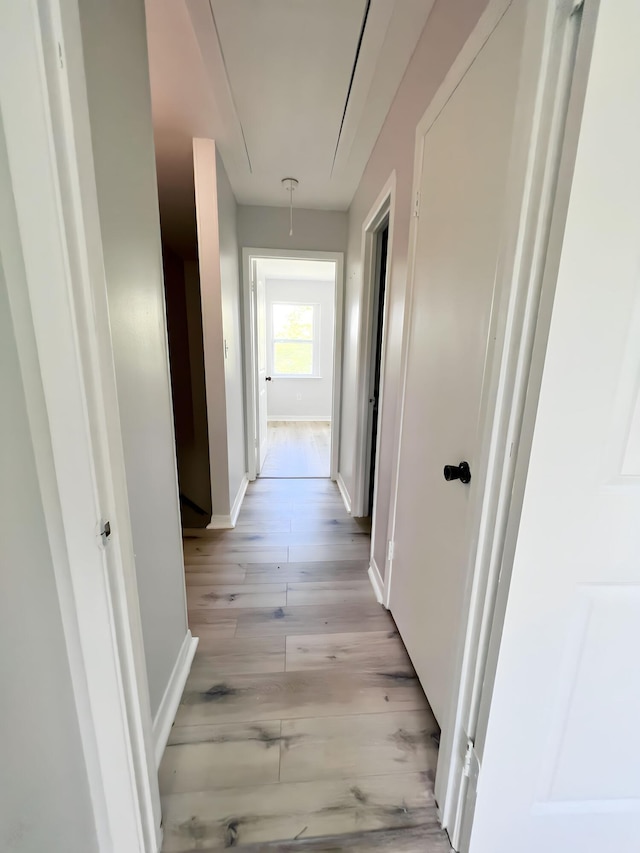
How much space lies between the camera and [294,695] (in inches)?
53.5

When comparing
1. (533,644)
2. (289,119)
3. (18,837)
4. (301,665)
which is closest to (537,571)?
(533,644)

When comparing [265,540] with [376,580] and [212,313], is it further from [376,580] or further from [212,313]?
[212,313]

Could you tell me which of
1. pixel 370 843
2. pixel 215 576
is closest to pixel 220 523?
pixel 215 576

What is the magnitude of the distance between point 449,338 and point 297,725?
144cm

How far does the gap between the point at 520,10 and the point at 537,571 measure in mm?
1188

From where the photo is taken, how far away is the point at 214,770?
1.12 m

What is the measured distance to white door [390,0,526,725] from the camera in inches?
34.1

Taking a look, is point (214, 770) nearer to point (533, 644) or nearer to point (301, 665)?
point (301, 665)

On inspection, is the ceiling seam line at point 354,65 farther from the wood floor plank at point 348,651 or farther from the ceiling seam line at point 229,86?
the wood floor plank at point 348,651

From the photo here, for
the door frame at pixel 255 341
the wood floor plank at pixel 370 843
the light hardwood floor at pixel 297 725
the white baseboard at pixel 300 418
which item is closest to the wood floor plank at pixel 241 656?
the light hardwood floor at pixel 297 725

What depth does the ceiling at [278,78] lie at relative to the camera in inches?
50.2

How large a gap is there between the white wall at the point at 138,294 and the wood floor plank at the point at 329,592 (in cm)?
70

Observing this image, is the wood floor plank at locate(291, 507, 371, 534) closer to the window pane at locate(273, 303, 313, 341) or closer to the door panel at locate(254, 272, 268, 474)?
the door panel at locate(254, 272, 268, 474)

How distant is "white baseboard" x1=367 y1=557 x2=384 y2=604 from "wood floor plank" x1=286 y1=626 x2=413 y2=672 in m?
0.20
